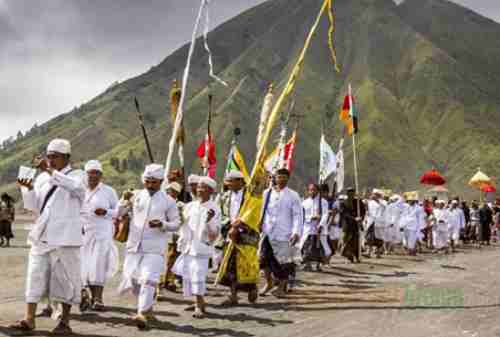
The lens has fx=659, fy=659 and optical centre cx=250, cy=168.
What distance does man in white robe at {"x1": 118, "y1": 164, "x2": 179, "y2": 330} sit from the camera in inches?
287

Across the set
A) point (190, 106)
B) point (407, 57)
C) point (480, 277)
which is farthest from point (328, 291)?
point (407, 57)

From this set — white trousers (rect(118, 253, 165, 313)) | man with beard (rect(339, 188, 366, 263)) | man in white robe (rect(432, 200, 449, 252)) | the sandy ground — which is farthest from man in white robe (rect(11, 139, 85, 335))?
man in white robe (rect(432, 200, 449, 252))

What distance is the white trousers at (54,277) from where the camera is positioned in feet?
21.4

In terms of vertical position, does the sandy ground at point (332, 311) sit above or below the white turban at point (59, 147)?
below

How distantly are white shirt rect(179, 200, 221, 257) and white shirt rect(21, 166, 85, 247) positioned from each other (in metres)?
1.86

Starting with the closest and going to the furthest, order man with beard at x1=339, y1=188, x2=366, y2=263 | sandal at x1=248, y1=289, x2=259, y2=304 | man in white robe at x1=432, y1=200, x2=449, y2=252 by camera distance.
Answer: sandal at x1=248, y1=289, x2=259, y2=304 → man with beard at x1=339, y1=188, x2=366, y2=263 → man in white robe at x1=432, y1=200, x2=449, y2=252

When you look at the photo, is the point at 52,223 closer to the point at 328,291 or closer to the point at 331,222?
the point at 328,291

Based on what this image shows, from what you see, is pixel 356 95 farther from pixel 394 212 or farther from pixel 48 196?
pixel 48 196

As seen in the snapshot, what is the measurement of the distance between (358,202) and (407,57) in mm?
129900

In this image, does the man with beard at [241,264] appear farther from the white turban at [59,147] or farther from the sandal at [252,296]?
the white turban at [59,147]

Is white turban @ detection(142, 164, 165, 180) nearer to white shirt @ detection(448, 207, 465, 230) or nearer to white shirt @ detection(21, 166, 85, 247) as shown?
white shirt @ detection(21, 166, 85, 247)

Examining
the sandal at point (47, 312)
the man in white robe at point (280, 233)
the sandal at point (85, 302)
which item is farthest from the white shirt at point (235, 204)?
the sandal at point (47, 312)

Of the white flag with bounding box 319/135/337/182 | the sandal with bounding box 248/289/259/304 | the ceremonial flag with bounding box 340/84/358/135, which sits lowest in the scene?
the sandal with bounding box 248/289/259/304

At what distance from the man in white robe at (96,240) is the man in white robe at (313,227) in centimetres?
604
